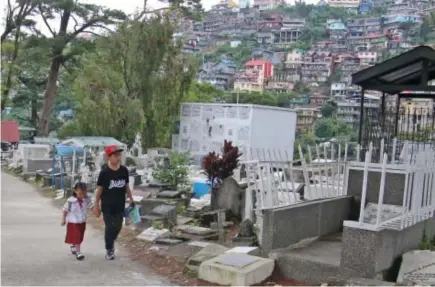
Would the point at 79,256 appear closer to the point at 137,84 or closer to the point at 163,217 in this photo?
the point at 163,217

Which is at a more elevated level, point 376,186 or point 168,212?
point 376,186

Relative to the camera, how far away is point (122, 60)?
30.0 m

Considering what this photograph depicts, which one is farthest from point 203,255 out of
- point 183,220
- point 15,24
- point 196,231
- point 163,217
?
point 15,24

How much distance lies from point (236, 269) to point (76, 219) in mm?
2685

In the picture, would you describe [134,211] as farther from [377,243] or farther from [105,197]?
[377,243]

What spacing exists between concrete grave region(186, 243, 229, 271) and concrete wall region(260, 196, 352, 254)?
2.29ft

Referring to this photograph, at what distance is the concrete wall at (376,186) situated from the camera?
7402mm

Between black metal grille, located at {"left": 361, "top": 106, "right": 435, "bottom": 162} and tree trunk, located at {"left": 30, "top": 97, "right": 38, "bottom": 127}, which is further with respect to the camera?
tree trunk, located at {"left": 30, "top": 97, "right": 38, "bottom": 127}

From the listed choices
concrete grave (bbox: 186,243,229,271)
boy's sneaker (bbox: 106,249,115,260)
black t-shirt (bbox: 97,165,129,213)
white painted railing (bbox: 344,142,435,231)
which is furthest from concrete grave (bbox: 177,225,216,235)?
white painted railing (bbox: 344,142,435,231)

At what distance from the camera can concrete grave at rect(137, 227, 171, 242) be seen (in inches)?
344

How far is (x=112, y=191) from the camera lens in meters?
7.07

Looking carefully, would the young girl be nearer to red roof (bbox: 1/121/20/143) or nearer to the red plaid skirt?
the red plaid skirt

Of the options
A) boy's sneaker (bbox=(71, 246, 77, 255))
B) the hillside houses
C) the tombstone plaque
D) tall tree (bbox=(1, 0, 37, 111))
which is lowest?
boy's sneaker (bbox=(71, 246, 77, 255))

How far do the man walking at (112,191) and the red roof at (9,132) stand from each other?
3799 centimetres
